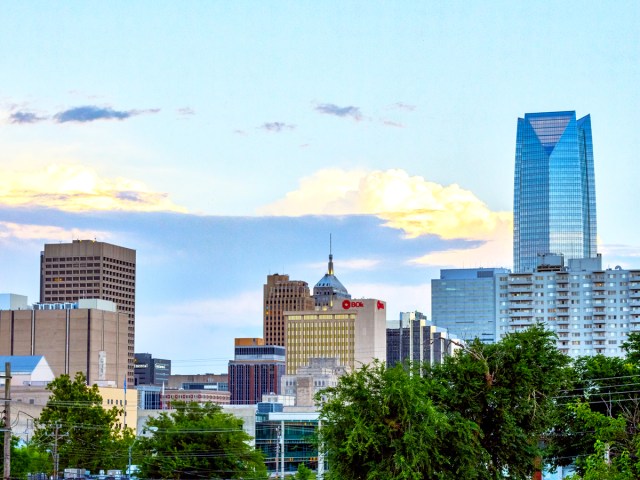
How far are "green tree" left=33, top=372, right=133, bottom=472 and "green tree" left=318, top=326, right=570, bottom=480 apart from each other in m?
61.3

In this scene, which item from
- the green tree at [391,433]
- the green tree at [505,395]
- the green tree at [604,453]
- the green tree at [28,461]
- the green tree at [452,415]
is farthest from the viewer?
the green tree at [28,461]

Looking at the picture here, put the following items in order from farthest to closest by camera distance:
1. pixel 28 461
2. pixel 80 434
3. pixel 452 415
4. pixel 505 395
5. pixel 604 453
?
→ 1. pixel 80 434
2. pixel 28 461
3. pixel 505 395
4. pixel 452 415
5. pixel 604 453

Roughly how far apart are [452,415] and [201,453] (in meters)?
42.3

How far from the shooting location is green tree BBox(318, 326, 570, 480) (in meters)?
61.2

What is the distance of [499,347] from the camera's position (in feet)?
230

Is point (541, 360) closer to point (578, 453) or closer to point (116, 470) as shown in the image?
point (578, 453)

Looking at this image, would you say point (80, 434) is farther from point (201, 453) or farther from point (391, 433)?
point (391, 433)

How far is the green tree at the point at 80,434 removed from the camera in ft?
411

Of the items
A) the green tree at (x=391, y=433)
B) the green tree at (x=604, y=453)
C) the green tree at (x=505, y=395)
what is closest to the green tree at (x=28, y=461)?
the green tree at (x=505, y=395)

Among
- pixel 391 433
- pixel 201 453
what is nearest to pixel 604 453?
pixel 391 433

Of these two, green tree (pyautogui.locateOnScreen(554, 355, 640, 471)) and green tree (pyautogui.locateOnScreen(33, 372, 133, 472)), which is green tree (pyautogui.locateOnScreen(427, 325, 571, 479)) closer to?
green tree (pyautogui.locateOnScreen(554, 355, 640, 471))

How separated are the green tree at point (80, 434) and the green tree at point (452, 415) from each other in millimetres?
61319

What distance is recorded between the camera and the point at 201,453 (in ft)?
340

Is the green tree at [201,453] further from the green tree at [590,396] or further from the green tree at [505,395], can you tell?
the green tree at [505,395]
